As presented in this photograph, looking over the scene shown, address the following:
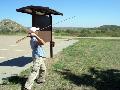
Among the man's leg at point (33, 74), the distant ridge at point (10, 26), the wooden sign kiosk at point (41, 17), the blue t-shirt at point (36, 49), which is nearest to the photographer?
the man's leg at point (33, 74)

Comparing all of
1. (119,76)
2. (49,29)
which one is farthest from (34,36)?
(49,29)

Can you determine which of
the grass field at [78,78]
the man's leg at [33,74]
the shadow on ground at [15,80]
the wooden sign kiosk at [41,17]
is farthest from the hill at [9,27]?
the man's leg at [33,74]

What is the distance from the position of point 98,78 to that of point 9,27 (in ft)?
174

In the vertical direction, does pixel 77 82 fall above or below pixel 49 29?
below

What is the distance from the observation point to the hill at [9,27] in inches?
2361

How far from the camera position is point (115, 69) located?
41.3 feet

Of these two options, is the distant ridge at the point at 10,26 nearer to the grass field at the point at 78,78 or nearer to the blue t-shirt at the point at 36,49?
the grass field at the point at 78,78

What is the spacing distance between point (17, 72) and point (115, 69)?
3.70m

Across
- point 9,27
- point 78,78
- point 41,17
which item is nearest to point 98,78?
point 78,78

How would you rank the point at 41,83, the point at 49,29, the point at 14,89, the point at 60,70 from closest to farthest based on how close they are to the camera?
the point at 14,89 < the point at 41,83 < the point at 60,70 < the point at 49,29

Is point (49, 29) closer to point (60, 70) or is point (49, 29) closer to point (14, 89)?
point (60, 70)

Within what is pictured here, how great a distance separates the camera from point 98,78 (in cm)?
1048

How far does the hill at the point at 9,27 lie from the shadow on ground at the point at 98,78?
4744 cm

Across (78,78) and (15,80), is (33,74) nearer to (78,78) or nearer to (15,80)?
(15,80)
